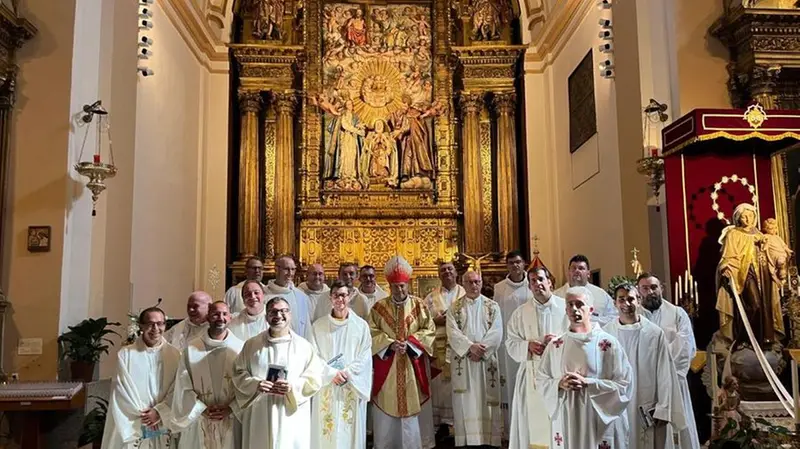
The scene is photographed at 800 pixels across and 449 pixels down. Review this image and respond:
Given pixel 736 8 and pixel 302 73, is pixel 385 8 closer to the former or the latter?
pixel 302 73

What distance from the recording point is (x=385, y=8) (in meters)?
14.5

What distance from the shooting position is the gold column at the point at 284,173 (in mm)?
13445

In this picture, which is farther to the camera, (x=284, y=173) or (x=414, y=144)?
(x=414, y=144)

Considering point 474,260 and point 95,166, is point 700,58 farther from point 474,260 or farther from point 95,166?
point 95,166

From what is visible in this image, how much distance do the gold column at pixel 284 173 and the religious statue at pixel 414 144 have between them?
1.90 m

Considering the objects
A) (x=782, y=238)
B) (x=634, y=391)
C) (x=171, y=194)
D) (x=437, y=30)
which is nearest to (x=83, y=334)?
(x=171, y=194)

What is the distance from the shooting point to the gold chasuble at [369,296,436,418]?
7.17 metres

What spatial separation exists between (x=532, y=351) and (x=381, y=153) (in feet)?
25.9

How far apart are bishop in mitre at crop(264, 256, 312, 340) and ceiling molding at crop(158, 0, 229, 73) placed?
538 cm

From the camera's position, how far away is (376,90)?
1405 centimetres

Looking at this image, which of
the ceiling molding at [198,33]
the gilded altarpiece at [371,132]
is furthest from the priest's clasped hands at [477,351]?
the ceiling molding at [198,33]

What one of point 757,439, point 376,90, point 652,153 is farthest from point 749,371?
point 376,90

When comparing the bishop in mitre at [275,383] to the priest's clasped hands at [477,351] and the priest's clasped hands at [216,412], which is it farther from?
the priest's clasped hands at [477,351]

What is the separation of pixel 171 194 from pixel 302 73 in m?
3.62
